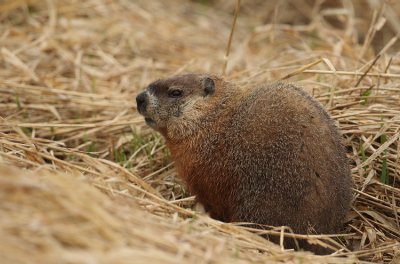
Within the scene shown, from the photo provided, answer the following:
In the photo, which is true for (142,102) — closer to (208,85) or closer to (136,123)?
(208,85)

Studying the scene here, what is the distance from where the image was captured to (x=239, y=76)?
624cm

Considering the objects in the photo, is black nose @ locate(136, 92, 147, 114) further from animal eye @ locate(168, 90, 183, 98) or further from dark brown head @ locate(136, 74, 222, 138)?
animal eye @ locate(168, 90, 183, 98)

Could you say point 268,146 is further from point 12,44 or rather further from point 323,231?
point 12,44

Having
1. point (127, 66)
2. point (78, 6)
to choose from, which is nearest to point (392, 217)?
point (127, 66)

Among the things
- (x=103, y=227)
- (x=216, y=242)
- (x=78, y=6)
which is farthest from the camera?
(x=78, y=6)

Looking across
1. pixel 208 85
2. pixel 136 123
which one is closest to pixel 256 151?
pixel 208 85

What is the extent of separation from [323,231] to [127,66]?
3729mm

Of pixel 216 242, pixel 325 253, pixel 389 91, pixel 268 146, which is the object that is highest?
pixel 389 91

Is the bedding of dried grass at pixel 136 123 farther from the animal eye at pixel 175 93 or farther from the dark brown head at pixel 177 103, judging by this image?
the animal eye at pixel 175 93

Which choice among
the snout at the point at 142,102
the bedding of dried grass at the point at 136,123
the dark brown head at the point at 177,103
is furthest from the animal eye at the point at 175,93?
the bedding of dried grass at the point at 136,123

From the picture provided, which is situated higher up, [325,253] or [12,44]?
[12,44]

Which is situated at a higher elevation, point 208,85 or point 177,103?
point 208,85

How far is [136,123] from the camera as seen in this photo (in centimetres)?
565

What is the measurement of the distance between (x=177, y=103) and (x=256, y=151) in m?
0.79
